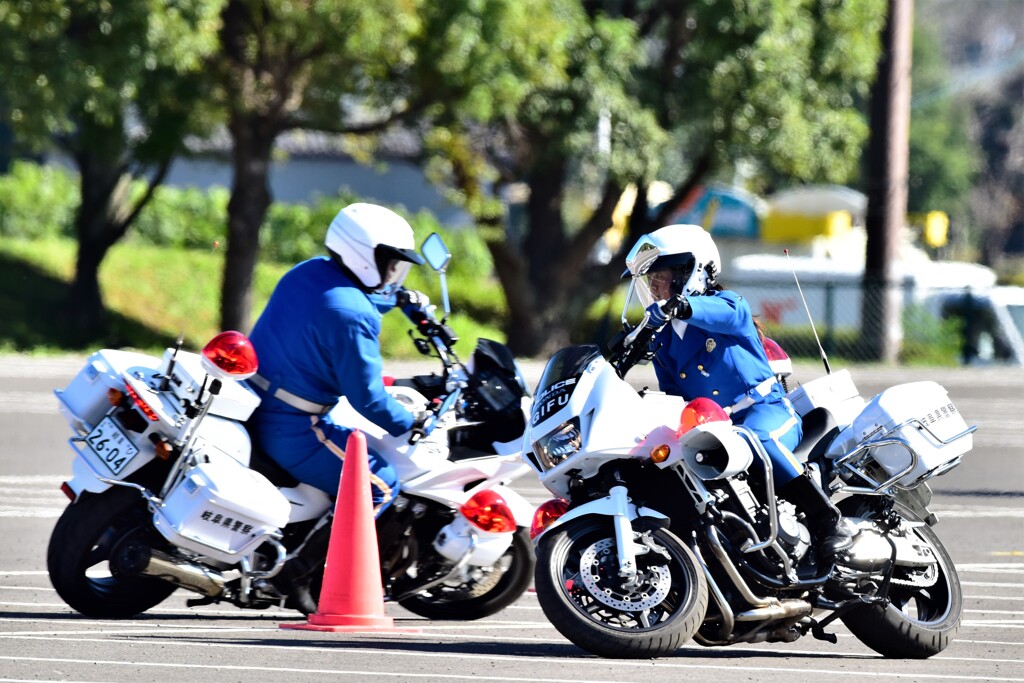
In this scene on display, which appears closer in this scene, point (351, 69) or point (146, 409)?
point (146, 409)

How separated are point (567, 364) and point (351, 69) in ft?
58.3

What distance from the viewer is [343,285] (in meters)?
7.52

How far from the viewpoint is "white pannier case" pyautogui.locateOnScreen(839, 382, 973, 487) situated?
702 cm

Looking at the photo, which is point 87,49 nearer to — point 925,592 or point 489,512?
point 489,512

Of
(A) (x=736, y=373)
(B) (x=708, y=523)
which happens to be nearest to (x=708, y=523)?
(B) (x=708, y=523)

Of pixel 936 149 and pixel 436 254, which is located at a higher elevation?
pixel 936 149

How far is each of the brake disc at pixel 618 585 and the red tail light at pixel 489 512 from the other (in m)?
1.08

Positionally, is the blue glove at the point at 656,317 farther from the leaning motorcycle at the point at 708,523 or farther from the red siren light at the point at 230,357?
the red siren light at the point at 230,357

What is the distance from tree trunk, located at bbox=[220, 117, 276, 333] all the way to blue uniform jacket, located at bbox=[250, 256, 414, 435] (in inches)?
671

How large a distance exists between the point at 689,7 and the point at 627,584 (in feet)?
67.1

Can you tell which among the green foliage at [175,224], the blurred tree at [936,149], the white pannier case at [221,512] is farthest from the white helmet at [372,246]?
the blurred tree at [936,149]

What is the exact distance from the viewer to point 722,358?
704 cm

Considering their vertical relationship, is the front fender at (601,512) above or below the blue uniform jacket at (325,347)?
below

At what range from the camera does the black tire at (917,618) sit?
273 inches
